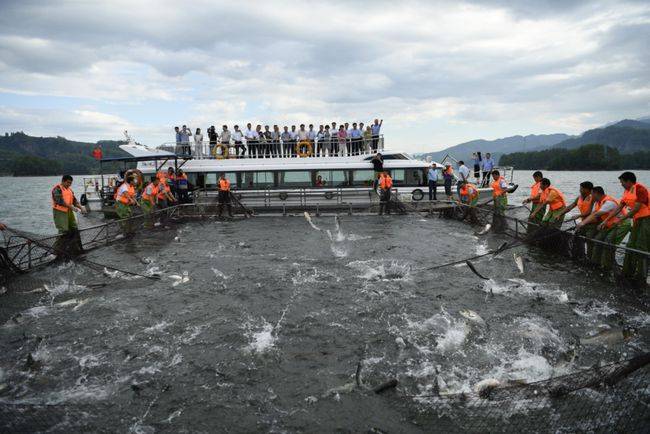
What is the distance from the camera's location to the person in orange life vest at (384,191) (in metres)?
22.3

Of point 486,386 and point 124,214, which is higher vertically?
point 124,214

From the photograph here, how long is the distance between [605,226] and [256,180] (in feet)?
62.7

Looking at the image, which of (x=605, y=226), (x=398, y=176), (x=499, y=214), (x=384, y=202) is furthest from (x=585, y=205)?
(x=398, y=176)

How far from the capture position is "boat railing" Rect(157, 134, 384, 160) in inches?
1029

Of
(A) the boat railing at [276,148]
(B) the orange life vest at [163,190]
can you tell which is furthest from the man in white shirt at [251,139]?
(B) the orange life vest at [163,190]

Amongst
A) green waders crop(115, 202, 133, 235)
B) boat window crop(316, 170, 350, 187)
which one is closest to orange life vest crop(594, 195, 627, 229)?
boat window crop(316, 170, 350, 187)

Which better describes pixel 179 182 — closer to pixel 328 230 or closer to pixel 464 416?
pixel 328 230

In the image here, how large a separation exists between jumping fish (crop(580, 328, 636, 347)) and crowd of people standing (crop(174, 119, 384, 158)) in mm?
19569

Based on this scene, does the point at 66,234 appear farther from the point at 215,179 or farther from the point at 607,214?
the point at 607,214

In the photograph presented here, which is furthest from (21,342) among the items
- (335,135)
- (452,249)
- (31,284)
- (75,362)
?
(335,135)

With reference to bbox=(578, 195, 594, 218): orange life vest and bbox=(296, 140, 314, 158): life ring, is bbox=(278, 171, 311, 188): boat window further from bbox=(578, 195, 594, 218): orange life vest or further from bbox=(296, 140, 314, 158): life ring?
bbox=(578, 195, 594, 218): orange life vest

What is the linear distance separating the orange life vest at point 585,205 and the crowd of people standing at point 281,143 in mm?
15516

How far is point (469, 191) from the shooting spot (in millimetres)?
21359

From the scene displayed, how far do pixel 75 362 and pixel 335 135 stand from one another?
71.1ft
